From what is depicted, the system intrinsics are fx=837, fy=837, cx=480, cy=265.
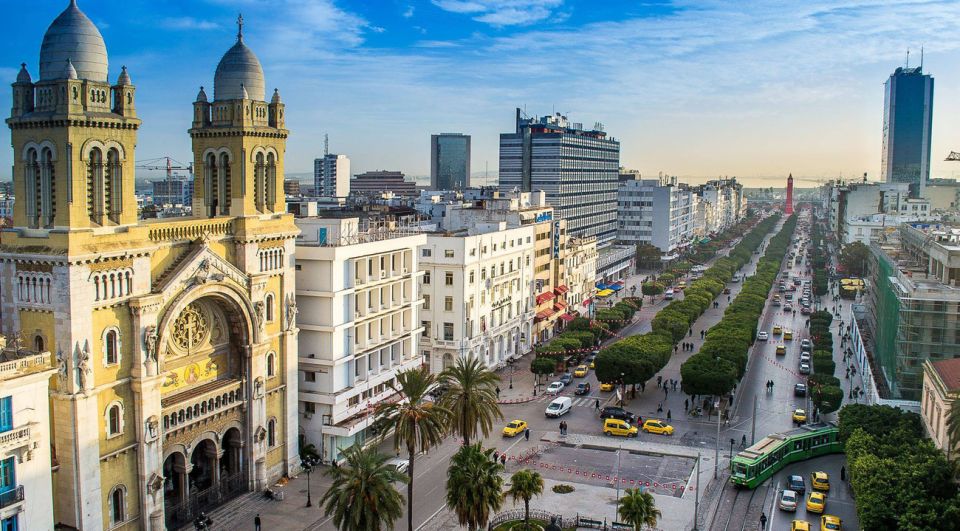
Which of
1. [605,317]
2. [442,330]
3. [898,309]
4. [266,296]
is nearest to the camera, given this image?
[266,296]

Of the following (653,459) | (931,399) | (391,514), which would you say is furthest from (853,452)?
(391,514)

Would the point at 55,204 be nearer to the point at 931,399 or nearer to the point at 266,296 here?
the point at 266,296

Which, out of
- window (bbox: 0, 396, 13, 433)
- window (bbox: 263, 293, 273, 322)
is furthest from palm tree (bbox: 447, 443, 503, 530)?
window (bbox: 0, 396, 13, 433)

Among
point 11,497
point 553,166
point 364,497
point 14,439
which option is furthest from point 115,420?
point 553,166

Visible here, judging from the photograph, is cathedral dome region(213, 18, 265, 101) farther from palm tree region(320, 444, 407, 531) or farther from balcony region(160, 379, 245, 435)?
palm tree region(320, 444, 407, 531)

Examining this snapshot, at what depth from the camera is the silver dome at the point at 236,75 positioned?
5938cm

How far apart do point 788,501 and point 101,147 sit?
50.9 meters

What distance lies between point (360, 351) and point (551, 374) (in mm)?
33315

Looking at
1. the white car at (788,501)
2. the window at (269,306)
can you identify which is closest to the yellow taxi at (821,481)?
the white car at (788,501)

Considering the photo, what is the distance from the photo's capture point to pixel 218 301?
5731 cm

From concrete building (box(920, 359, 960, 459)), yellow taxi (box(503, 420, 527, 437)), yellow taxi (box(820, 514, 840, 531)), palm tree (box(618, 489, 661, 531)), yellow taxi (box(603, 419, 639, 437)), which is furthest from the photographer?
yellow taxi (box(603, 419, 639, 437))

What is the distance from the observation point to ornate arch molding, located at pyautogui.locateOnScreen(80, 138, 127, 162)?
46781 mm

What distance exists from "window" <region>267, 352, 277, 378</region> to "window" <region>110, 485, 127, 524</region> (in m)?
15.0

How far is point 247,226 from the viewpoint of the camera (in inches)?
2285
